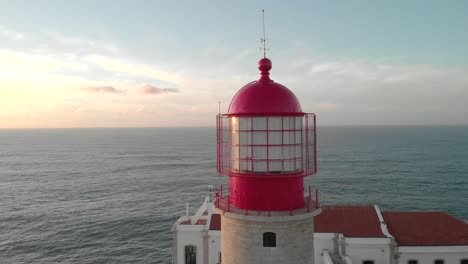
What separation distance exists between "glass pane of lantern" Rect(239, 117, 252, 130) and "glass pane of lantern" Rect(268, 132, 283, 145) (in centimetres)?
56

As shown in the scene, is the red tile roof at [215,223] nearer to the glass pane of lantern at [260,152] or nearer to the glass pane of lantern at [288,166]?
the glass pane of lantern at [288,166]

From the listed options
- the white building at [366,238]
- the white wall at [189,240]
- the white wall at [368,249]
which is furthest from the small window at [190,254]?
the white wall at [368,249]

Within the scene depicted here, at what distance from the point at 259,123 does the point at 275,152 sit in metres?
0.84

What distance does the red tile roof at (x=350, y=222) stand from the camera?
21.7m

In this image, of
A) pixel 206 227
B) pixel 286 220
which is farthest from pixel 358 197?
pixel 286 220

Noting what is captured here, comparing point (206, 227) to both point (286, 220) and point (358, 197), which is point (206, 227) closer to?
point (286, 220)

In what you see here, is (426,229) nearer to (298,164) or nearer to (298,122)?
(298,164)

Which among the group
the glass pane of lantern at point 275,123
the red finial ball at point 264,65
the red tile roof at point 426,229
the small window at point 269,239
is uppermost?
the red finial ball at point 264,65

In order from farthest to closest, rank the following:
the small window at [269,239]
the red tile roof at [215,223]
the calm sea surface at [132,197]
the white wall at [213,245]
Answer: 1. the calm sea surface at [132,197]
2. the red tile roof at [215,223]
3. the white wall at [213,245]
4. the small window at [269,239]

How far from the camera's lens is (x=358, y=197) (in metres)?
49.6

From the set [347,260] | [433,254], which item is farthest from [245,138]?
[433,254]

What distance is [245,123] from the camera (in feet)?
29.6

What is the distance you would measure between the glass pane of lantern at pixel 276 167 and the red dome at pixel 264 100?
129 centimetres

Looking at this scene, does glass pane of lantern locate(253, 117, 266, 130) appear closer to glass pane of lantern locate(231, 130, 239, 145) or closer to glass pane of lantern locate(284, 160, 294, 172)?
glass pane of lantern locate(231, 130, 239, 145)
